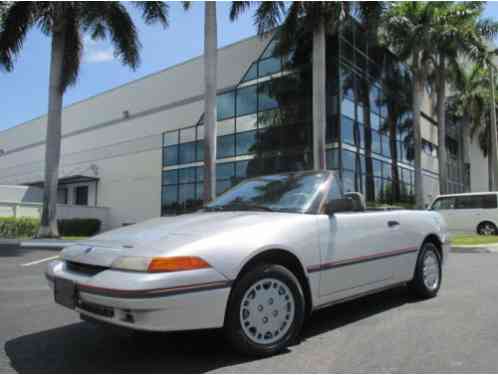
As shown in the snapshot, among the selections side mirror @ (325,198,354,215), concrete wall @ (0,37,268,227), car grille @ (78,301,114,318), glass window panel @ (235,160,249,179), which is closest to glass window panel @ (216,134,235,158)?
glass window panel @ (235,160,249,179)

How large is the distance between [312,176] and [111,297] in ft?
7.58

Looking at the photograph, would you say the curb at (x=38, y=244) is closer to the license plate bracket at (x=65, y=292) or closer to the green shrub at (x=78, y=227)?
the license plate bracket at (x=65, y=292)

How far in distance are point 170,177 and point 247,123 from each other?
7094 millimetres

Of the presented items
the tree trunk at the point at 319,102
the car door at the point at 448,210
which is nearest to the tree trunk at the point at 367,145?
the car door at the point at 448,210

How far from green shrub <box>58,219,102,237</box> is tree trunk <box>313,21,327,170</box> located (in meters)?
17.0

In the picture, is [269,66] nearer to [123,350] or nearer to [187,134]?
[187,134]

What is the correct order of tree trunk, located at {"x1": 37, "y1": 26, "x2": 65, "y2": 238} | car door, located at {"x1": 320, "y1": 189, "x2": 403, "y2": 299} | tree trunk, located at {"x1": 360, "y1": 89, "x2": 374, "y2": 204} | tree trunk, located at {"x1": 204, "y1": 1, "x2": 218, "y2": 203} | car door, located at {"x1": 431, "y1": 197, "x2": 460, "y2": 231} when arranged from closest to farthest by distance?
car door, located at {"x1": 320, "y1": 189, "x2": 403, "y2": 299} < tree trunk, located at {"x1": 204, "y1": 1, "x2": 218, "y2": 203} < tree trunk, located at {"x1": 37, "y1": 26, "x2": 65, "y2": 238} < car door, located at {"x1": 431, "y1": 197, "x2": 460, "y2": 231} < tree trunk, located at {"x1": 360, "y1": 89, "x2": 374, "y2": 204}

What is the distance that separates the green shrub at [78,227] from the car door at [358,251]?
23.6 m

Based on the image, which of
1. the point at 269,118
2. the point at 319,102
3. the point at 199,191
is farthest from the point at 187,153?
the point at 319,102

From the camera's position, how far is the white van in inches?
631

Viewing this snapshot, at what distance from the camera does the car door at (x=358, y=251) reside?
3.45 m

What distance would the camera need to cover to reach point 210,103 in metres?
12.8

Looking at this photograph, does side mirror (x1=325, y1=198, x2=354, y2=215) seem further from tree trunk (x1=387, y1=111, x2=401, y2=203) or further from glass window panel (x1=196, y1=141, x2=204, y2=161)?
glass window panel (x1=196, y1=141, x2=204, y2=161)

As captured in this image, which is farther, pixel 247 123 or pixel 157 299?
pixel 247 123
